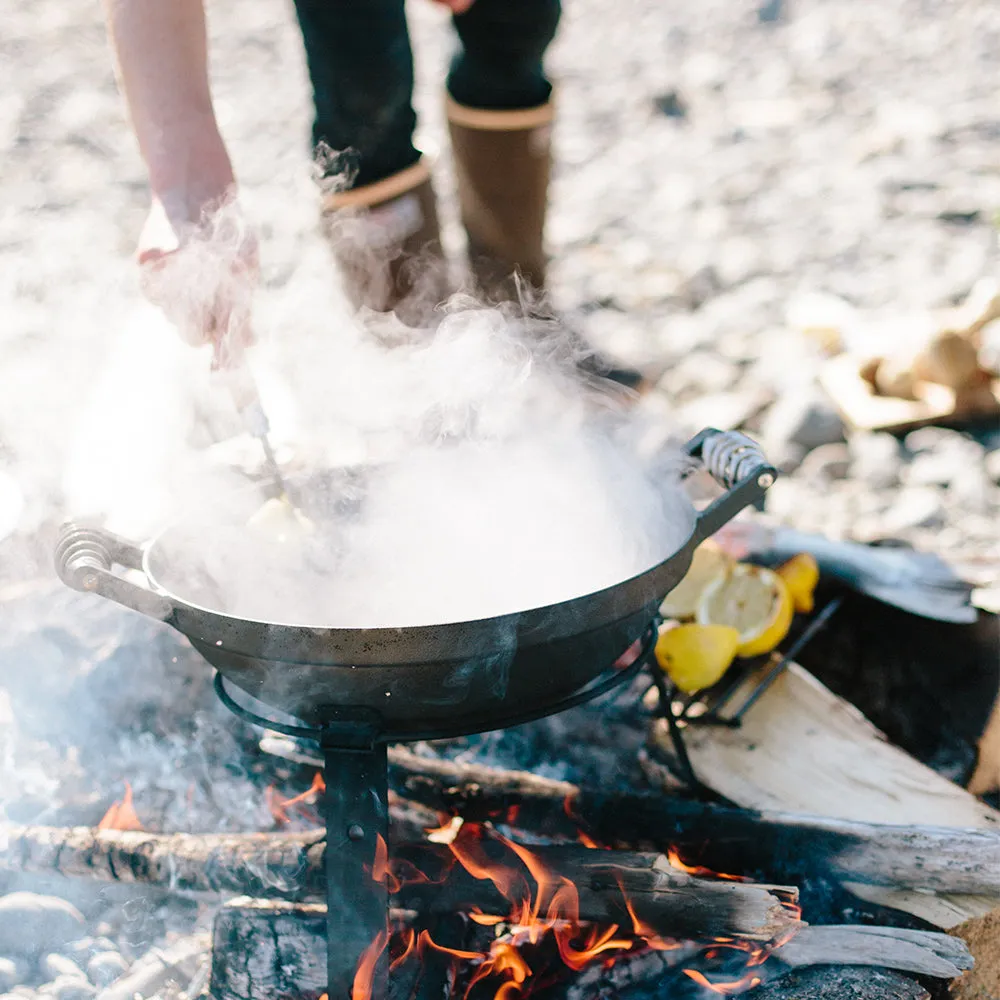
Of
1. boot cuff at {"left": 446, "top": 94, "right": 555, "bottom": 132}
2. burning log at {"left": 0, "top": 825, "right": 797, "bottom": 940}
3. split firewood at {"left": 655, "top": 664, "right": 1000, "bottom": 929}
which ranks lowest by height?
split firewood at {"left": 655, "top": 664, "right": 1000, "bottom": 929}

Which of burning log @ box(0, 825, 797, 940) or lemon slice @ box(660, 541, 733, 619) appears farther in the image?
lemon slice @ box(660, 541, 733, 619)

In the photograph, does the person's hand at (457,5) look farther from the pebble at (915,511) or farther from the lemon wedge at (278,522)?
the pebble at (915,511)

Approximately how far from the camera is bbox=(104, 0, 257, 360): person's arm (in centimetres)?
160

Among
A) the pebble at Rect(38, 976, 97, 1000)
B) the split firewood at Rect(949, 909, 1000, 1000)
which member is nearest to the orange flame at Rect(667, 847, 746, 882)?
the split firewood at Rect(949, 909, 1000, 1000)

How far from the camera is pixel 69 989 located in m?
1.63

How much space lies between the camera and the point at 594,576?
1.77 meters

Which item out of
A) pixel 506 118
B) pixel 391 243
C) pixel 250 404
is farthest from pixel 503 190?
pixel 250 404

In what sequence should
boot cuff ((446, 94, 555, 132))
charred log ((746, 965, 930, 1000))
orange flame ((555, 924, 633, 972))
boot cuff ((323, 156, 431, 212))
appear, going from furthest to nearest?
boot cuff ((446, 94, 555, 132)) < boot cuff ((323, 156, 431, 212)) < orange flame ((555, 924, 633, 972)) < charred log ((746, 965, 930, 1000))

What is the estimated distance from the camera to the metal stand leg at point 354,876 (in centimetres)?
134

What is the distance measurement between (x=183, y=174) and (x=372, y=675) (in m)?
1.00

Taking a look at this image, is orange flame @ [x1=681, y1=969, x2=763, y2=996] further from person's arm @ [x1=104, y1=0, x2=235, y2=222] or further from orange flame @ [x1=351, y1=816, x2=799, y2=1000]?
person's arm @ [x1=104, y1=0, x2=235, y2=222]

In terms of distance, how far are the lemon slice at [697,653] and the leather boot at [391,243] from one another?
1.25 m

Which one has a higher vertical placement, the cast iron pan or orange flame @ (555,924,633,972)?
the cast iron pan

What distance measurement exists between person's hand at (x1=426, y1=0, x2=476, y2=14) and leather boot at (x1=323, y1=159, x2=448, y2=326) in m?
0.39
